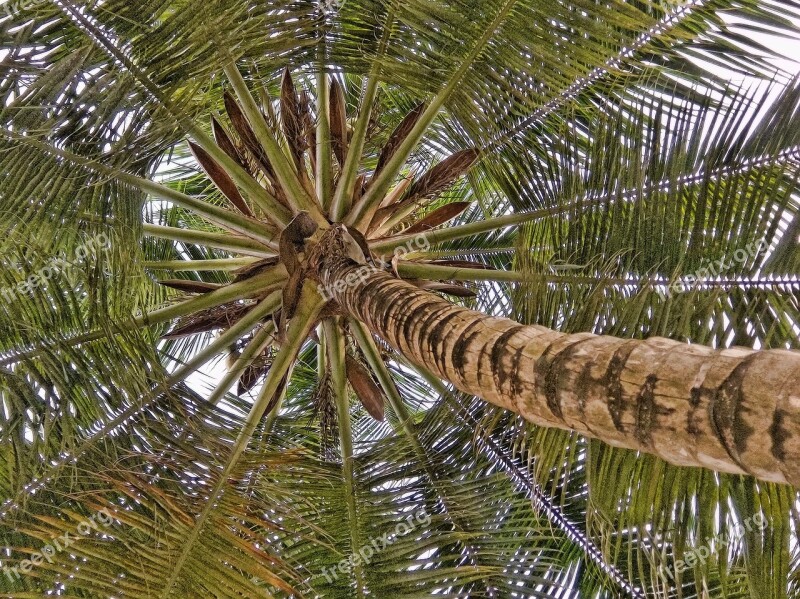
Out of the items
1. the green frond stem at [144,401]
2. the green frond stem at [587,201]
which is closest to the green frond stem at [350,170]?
the green frond stem at [587,201]

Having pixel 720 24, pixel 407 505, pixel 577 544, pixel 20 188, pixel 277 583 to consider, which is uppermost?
pixel 720 24

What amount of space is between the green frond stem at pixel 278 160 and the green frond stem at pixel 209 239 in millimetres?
235

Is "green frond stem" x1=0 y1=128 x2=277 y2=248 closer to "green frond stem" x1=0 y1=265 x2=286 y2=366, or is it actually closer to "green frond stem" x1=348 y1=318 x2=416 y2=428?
"green frond stem" x1=0 y1=265 x2=286 y2=366

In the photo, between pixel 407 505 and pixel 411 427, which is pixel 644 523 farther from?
pixel 411 427

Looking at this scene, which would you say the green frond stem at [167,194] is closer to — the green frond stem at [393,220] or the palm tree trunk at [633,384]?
the green frond stem at [393,220]

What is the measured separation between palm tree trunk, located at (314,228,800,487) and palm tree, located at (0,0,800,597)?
0.04 ft

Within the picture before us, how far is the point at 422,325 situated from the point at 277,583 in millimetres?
1016

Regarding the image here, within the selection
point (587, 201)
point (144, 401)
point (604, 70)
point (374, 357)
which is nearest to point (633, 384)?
point (587, 201)

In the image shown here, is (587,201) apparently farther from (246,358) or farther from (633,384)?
(246,358)

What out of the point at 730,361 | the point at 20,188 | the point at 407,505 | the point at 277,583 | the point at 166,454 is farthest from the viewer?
the point at 407,505

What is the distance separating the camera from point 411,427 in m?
3.54

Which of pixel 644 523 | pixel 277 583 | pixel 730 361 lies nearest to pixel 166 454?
pixel 277 583

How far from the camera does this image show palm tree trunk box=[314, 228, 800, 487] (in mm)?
1147

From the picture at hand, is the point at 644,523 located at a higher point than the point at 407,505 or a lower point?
lower
